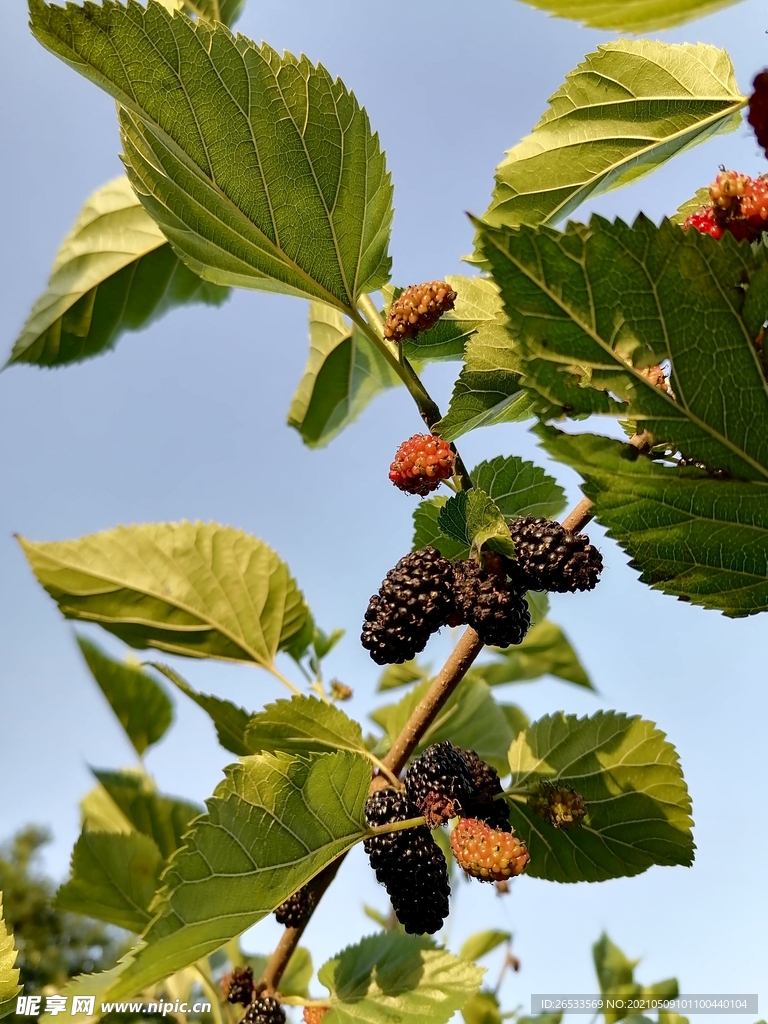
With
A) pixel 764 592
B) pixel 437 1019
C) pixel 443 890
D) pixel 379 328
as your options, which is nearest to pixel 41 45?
pixel 379 328

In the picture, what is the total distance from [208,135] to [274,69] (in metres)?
0.09

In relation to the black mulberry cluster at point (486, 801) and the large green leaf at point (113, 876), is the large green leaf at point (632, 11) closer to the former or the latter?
the black mulberry cluster at point (486, 801)

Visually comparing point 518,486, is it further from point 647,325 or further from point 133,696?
point 133,696

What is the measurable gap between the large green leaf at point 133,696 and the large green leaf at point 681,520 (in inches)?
43.4

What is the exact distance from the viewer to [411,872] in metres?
0.84

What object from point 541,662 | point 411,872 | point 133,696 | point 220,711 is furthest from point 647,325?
point 541,662

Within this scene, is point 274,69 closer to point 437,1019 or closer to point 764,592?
point 764,592

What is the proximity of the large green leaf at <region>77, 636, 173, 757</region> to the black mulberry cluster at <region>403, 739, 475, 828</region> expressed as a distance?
2.46 ft

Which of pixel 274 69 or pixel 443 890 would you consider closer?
pixel 274 69

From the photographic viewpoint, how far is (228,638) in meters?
1.25

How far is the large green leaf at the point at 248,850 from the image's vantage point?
0.62 metres

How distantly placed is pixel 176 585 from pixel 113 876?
0.56 metres

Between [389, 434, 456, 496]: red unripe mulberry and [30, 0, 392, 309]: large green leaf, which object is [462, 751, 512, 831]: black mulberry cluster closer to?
[389, 434, 456, 496]: red unripe mulberry

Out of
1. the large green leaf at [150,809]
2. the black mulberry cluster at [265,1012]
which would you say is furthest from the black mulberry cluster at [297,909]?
the large green leaf at [150,809]
